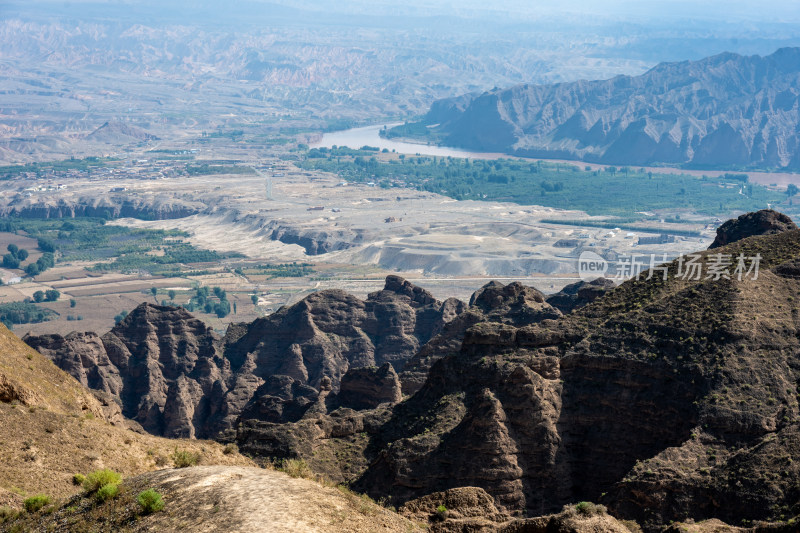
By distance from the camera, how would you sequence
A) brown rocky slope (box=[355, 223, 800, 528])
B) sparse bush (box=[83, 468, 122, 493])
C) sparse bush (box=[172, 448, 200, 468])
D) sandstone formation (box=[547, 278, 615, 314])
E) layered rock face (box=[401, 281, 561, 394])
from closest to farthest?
sparse bush (box=[83, 468, 122, 493]) → sparse bush (box=[172, 448, 200, 468]) → brown rocky slope (box=[355, 223, 800, 528]) → layered rock face (box=[401, 281, 561, 394]) → sandstone formation (box=[547, 278, 615, 314])

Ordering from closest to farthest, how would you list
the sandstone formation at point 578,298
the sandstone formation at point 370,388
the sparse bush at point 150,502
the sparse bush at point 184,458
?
the sparse bush at point 150,502 < the sparse bush at point 184,458 < the sandstone formation at point 370,388 < the sandstone formation at point 578,298

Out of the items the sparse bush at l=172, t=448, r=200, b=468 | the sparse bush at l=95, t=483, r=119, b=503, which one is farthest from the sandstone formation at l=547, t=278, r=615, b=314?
the sparse bush at l=95, t=483, r=119, b=503

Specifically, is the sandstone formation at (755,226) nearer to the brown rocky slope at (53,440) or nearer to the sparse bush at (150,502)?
the brown rocky slope at (53,440)

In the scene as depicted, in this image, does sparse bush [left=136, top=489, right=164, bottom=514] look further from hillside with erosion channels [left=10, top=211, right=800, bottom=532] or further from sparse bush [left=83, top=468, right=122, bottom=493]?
hillside with erosion channels [left=10, top=211, right=800, bottom=532]

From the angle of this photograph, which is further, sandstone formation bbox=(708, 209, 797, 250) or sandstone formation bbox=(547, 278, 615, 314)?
sandstone formation bbox=(547, 278, 615, 314)

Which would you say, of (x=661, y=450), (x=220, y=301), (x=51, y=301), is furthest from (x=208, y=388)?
(x=51, y=301)

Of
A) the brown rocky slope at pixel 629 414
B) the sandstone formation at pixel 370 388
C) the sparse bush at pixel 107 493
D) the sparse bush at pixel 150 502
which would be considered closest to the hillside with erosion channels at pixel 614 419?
the brown rocky slope at pixel 629 414

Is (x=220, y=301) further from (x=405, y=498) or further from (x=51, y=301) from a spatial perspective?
(x=405, y=498)
